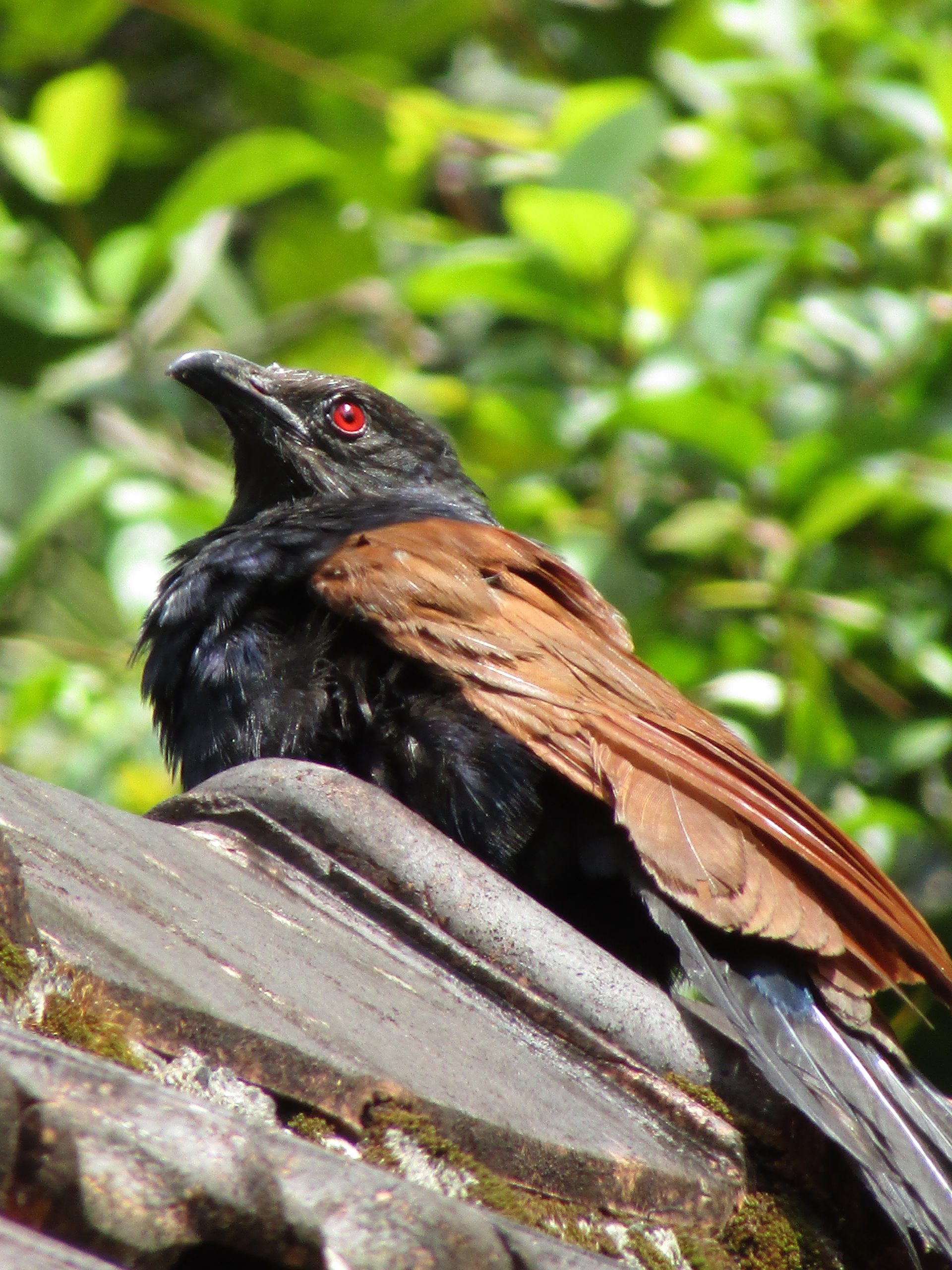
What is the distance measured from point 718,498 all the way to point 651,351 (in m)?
0.53

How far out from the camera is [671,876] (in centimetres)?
213

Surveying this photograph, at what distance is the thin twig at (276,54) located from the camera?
226 inches

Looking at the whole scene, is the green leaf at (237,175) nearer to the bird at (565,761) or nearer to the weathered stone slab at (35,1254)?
the bird at (565,761)

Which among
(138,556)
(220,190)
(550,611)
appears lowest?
(138,556)

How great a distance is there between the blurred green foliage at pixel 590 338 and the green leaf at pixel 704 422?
11 millimetres

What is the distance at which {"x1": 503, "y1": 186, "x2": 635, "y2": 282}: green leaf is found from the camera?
4539mm

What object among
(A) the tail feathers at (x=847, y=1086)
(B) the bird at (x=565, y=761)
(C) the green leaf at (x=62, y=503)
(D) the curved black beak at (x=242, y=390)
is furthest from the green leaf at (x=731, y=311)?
(A) the tail feathers at (x=847, y=1086)

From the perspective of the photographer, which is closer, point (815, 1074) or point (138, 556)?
point (815, 1074)

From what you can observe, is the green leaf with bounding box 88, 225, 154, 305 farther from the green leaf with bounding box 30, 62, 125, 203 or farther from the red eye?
the red eye

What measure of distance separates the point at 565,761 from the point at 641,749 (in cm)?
12

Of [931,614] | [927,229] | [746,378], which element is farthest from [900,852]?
[927,229]

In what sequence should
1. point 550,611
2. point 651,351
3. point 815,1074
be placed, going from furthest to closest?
point 651,351
point 550,611
point 815,1074

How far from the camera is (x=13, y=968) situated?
136 cm

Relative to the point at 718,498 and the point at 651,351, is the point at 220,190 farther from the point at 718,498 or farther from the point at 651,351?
the point at 718,498
